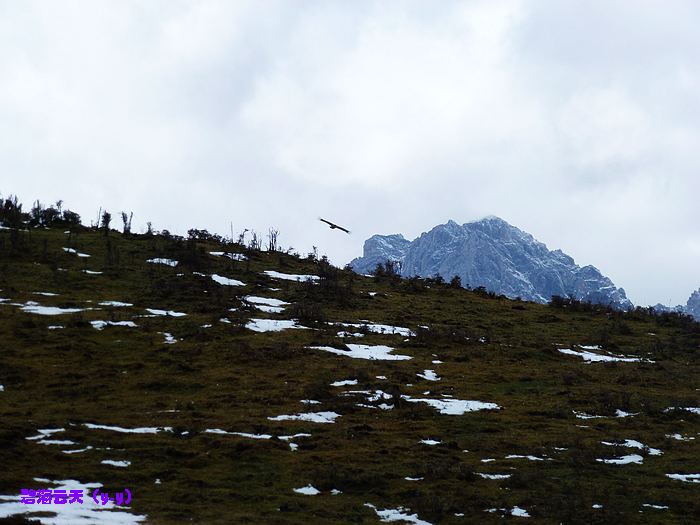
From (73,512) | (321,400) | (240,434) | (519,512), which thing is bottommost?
(73,512)

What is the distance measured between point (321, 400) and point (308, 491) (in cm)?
1288

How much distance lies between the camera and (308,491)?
22.3m

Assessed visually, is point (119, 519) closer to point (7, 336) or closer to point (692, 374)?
→ point (7, 336)

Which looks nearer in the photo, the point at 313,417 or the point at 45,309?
the point at 313,417

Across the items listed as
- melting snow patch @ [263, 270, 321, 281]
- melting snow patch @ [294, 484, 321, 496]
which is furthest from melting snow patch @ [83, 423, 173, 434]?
melting snow patch @ [263, 270, 321, 281]

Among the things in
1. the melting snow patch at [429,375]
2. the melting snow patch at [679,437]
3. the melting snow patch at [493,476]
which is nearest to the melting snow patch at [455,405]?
the melting snow patch at [429,375]

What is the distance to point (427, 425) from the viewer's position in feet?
105

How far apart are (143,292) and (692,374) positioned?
44.6 metres

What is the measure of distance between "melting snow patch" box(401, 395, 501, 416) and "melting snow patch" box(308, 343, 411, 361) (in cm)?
919

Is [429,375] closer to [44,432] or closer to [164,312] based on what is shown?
[164,312]

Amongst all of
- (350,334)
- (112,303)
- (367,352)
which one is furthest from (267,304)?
(367,352)

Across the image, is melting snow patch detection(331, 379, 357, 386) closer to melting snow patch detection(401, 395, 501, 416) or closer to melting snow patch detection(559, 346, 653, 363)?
melting snow patch detection(401, 395, 501, 416)

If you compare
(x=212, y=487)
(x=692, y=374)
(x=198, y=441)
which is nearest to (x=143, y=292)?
(x=198, y=441)

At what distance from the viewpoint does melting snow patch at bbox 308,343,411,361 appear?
46.1 m
